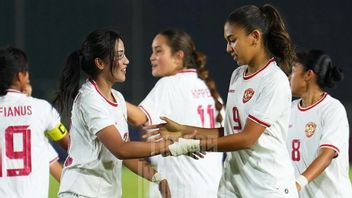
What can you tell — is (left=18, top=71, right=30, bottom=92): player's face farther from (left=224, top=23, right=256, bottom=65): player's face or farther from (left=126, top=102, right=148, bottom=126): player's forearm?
(left=224, top=23, right=256, bottom=65): player's face

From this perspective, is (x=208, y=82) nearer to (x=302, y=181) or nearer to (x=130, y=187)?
(x=302, y=181)

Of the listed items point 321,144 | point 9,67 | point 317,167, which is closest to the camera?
point 317,167

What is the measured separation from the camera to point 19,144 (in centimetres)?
536

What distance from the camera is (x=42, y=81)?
13.8 metres

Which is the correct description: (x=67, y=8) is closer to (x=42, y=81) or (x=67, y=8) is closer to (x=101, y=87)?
(x=42, y=81)

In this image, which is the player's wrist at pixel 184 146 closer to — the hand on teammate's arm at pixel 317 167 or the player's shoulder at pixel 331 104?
the hand on teammate's arm at pixel 317 167

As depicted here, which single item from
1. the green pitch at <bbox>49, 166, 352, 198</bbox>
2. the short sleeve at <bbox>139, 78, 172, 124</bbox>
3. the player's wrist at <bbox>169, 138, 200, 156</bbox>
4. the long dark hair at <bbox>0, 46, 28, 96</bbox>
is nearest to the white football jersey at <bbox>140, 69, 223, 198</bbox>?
the short sleeve at <bbox>139, 78, 172, 124</bbox>

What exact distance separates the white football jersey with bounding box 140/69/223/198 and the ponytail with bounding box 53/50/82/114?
4.67 feet

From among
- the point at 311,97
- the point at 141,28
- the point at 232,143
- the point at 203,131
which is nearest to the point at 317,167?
the point at 311,97

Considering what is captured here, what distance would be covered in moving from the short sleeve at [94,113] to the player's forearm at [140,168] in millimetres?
409

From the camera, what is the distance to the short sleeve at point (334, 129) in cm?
528

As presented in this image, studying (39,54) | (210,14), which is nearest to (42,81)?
(39,54)

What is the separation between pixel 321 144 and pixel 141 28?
9.39 metres

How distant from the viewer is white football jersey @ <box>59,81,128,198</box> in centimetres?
472
